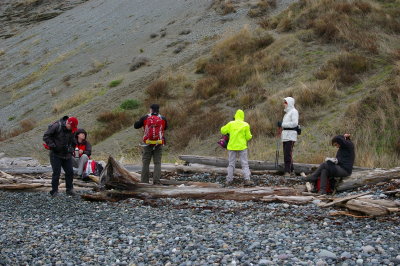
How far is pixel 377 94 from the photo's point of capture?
14750mm

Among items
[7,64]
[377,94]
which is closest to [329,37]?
A: [377,94]

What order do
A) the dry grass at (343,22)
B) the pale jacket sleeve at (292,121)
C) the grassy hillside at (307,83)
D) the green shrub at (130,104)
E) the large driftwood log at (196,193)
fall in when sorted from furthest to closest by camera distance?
the green shrub at (130,104) → the dry grass at (343,22) → the grassy hillside at (307,83) → the pale jacket sleeve at (292,121) → the large driftwood log at (196,193)

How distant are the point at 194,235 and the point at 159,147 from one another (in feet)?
13.9

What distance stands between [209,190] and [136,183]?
146 centimetres

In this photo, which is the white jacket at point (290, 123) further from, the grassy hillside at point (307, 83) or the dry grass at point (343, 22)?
the dry grass at point (343, 22)

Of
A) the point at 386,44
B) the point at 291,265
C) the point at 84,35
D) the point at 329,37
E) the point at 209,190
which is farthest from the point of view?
the point at 84,35

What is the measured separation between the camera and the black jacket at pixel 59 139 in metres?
9.00

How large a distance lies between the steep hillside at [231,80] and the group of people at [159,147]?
1.85 metres

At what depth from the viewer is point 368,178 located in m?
8.54

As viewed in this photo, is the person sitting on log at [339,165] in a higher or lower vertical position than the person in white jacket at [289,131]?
lower

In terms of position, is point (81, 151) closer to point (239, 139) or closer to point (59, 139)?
point (59, 139)

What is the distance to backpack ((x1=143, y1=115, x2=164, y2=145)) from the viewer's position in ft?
32.6

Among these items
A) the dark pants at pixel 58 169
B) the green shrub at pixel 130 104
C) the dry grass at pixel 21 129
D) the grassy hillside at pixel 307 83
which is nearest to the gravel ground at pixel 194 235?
the dark pants at pixel 58 169

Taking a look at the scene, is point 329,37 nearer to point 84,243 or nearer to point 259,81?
point 259,81
